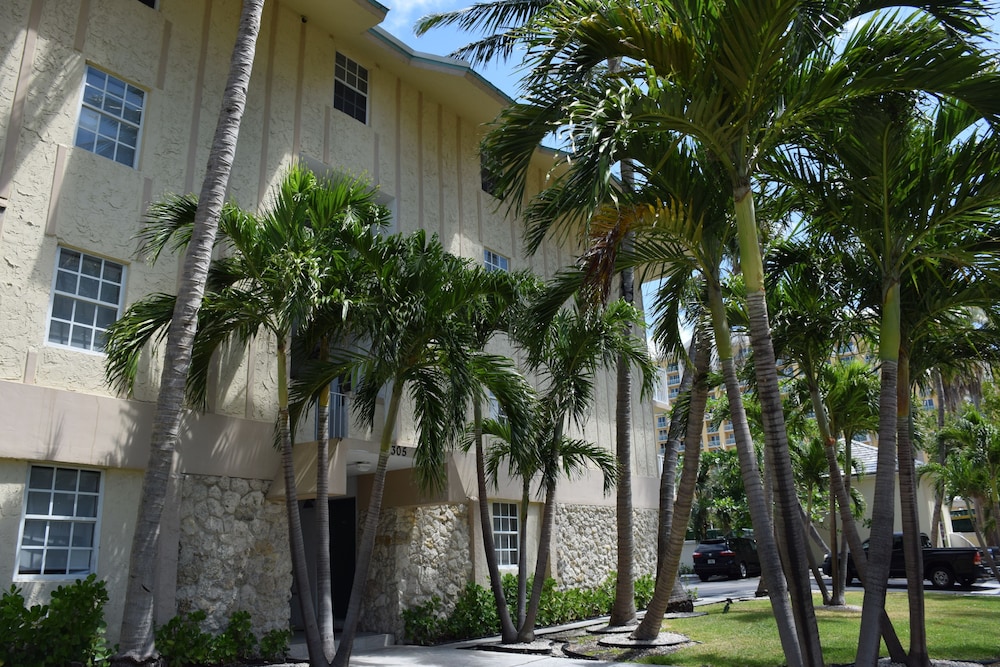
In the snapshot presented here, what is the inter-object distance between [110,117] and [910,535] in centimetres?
1169

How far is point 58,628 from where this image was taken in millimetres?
8195

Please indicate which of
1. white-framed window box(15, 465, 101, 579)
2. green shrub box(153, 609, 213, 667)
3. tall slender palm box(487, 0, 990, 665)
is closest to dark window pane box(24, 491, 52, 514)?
white-framed window box(15, 465, 101, 579)

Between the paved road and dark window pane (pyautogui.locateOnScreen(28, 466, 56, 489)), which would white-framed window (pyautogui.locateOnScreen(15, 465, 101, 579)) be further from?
the paved road

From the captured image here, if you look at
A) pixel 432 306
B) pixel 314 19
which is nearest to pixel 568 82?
pixel 432 306

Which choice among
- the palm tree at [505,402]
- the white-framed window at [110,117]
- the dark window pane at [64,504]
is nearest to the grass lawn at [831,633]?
the palm tree at [505,402]

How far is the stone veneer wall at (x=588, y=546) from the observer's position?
1709 cm

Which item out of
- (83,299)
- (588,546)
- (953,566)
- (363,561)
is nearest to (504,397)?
(363,561)

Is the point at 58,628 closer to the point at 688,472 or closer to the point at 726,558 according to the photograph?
the point at 688,472

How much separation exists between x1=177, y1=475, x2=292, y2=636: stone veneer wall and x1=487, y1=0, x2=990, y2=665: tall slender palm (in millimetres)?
6470

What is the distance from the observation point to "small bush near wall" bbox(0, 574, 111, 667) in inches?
313

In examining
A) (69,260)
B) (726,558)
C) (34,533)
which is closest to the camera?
(34,533)

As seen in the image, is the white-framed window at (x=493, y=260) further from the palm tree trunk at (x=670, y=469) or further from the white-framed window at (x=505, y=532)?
the white-framed window at (x=505, y=532)

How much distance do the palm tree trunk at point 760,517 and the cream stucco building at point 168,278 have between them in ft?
19.5

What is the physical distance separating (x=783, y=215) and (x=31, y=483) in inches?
377
